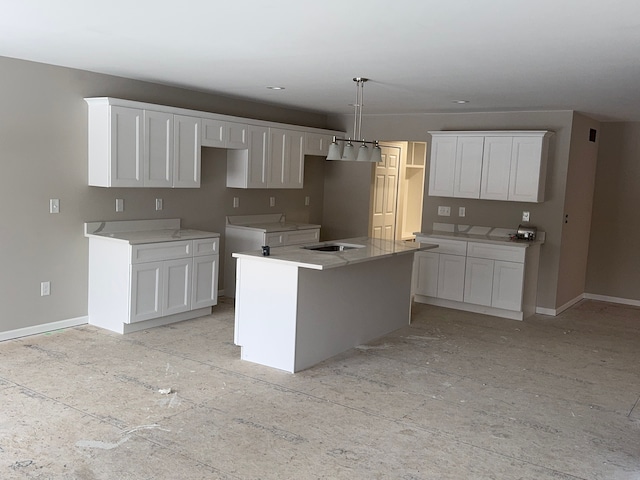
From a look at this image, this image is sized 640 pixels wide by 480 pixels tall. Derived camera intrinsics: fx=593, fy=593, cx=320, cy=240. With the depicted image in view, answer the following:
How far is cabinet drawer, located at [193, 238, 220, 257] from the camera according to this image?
5879 millimetres

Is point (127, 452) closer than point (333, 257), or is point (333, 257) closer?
point (127, 452)

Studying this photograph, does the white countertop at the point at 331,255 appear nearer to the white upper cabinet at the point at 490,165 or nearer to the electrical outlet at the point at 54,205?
the white upper cabinet at the point at 490,165

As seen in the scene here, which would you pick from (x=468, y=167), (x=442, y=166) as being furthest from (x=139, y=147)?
(x=468, y=167)

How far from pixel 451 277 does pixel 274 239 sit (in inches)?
84.7

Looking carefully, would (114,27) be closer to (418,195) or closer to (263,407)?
(263,407)

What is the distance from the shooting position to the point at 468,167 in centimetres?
711

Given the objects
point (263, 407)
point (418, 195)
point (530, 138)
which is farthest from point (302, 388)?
point (418, 195)

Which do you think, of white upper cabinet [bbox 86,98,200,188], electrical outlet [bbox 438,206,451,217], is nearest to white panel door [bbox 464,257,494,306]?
electrical outlet [bbox 438,206,451,217]

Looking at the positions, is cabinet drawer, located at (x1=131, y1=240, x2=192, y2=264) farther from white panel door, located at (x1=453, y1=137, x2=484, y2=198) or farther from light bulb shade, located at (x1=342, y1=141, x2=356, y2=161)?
white panel door, located at (x1=453, y1=137, x2=484, y2=198)

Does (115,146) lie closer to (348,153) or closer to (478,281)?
(348,153)

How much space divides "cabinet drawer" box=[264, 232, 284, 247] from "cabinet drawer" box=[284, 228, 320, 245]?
93 millimetres

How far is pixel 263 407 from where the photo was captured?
3.87 metres

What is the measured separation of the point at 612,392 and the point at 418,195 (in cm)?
599

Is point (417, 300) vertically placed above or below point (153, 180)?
below
